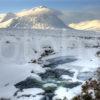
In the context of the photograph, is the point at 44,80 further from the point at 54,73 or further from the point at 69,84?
the point at 54,73

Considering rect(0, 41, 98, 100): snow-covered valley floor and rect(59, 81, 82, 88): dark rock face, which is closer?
rect(0, 41, 98, 100): snow-covered valley floor

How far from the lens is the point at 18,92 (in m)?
17.4

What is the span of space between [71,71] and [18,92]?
574 cm

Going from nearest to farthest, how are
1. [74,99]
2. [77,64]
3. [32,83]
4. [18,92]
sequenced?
1. [74,99]
2. [18,92]
3. [32,83]
4. [77,64]

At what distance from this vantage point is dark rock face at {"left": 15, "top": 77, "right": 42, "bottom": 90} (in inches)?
731

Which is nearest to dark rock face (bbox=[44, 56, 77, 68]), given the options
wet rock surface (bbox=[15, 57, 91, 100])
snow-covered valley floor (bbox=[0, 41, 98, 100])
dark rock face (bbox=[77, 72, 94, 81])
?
snow-covered valley floor (bbox=[0, 41, 98, 100])

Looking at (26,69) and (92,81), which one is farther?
(26,69)

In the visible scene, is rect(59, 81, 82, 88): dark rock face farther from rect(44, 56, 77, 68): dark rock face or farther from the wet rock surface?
rect(44, 56, 77, 68): dark rock face

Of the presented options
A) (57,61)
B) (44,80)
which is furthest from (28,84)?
(57,61)

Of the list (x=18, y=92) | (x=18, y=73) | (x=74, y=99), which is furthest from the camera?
(x=18, y=73)

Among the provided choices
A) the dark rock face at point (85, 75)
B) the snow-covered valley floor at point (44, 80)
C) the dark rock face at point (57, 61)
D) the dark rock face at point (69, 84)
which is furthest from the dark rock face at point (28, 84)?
the dark rock face at point (57, 61)

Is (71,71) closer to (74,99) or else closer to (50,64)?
(50,64)

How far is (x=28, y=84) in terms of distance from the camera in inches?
746

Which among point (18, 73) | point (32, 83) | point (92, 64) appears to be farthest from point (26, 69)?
point (92, 64)
